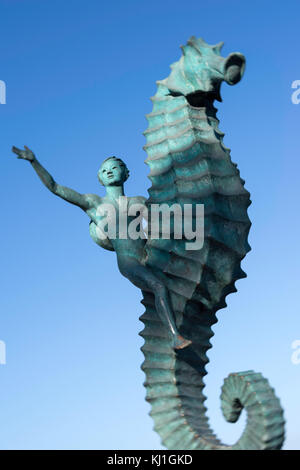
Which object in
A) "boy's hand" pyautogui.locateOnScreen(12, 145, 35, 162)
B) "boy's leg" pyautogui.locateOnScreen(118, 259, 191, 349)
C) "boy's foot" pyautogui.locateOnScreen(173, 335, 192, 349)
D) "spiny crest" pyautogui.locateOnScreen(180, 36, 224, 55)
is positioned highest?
"spiny crest" pyautogui.locateOnScreen(180, 36, 224, 55)

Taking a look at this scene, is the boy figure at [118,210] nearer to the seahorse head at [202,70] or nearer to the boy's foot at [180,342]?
the boy's foot at [180,342]

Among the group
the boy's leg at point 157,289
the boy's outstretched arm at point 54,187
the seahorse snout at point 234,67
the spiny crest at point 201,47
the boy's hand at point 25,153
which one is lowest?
the boy's leg at point 157,289

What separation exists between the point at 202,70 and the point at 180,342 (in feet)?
9.26

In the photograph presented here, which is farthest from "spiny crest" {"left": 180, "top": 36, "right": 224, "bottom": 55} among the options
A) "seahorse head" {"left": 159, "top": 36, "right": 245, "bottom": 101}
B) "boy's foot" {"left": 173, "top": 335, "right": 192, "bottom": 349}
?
"boy's foot" {"left": 173, "top": 335, "right": 192, "bottom": 349}

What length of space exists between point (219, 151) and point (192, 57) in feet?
3.38

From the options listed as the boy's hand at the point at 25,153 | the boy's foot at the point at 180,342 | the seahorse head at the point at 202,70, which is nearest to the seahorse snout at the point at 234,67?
the seahorse head at the point at 202,70

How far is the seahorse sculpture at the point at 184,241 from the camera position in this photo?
7.56 meters

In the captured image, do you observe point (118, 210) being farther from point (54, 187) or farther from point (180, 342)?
point (180, 342)

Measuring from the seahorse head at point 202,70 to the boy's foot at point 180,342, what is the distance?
2.58 m

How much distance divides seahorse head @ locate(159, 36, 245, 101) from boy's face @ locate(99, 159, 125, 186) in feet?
3.49

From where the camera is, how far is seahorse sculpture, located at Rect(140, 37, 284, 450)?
756 cm

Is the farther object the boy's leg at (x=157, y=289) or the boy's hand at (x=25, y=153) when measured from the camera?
the boy's hand at (x=25, y=153)

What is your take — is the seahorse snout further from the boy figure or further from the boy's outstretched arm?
the boy's outstretched arm

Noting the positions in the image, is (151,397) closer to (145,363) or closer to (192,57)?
(145,363)
